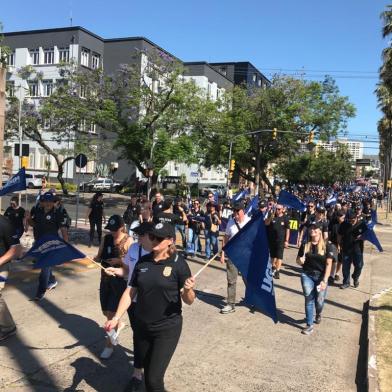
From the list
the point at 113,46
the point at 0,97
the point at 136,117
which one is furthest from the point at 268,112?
the point at 0,97

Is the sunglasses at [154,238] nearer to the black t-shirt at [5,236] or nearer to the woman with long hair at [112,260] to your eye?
the woman with long hair at [112,260]

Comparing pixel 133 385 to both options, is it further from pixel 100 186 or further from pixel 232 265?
pixel 100 186

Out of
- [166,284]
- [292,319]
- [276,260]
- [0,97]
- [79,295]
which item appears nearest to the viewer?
[166,284]

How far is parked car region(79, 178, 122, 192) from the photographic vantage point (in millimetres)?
45866

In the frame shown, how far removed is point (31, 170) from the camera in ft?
182

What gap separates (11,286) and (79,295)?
1.41m

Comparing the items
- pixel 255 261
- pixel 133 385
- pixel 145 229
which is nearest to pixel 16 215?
pixel 255 261

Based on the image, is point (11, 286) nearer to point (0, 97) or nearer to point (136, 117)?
point (0, 97)

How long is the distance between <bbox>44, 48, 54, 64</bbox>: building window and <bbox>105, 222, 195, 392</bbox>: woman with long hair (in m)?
54.0

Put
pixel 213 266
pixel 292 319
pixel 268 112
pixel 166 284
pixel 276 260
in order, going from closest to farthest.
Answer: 1. pixel 166 284
2. pixel 292 319
3. pixel 276 260
4. pixel 213 266
5. pixel 268 112

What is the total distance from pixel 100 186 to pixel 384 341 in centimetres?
4199

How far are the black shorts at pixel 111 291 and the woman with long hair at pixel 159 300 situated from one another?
61.4 inches

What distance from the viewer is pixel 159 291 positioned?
383 centimetres

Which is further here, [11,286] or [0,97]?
[0,97]
